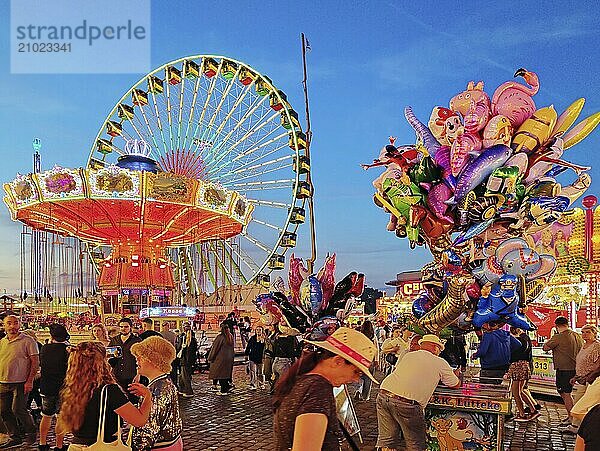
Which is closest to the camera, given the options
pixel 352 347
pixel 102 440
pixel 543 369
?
pixel 352 347

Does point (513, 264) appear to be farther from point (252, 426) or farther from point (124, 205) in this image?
point (124, 205)

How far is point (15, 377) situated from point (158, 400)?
Result: 173 inches

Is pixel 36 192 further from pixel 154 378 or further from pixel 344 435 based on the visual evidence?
pixel 344 435

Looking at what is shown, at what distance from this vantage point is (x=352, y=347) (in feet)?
9.44

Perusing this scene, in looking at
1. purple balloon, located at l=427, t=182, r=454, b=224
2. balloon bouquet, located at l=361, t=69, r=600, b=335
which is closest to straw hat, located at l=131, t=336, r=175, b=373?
balloon bouquet, located at l=361, t=69, r=600, b=335

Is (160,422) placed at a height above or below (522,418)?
above

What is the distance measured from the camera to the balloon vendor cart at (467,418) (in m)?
5.94

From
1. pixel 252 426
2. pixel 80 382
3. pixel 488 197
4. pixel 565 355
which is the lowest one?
pixel 252 426

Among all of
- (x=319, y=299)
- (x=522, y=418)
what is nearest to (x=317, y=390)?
(x=319, y=299)

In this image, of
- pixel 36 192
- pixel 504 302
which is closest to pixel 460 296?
pixel 504 302

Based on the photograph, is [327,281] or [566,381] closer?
[327,281]

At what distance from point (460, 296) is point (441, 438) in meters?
2.19

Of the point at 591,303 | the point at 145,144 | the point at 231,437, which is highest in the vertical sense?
the point at 145,144

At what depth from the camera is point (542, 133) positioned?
8.27m
